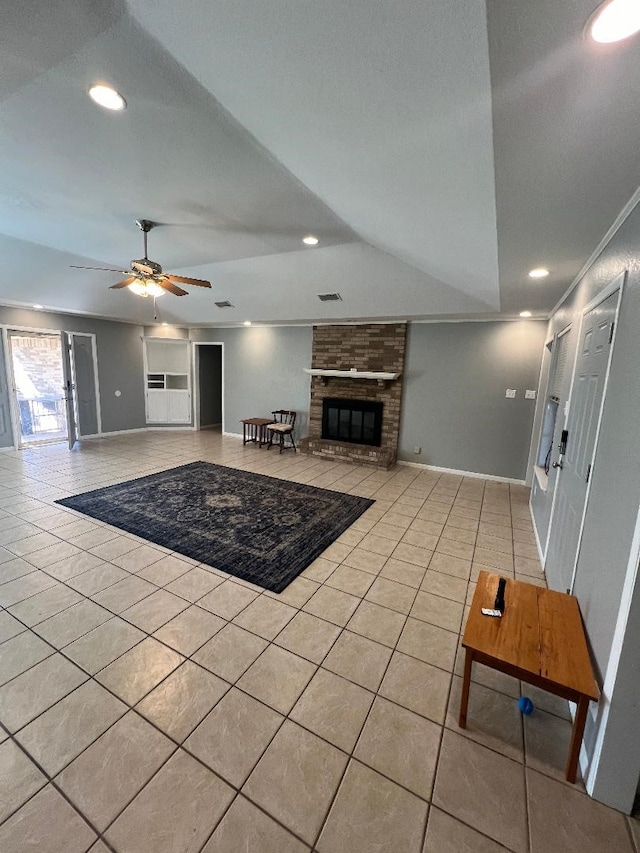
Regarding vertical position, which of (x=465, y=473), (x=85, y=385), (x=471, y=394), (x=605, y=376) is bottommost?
(x=465, y=473)

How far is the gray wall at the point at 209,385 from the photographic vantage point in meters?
8.12

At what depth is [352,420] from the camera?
19.9ft

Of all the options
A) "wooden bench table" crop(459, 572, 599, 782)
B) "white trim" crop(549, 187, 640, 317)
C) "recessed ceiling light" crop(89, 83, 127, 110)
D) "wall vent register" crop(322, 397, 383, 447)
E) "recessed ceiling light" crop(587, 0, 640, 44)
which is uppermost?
"recessed ceiling light" crop(89, 83, 127, 110)

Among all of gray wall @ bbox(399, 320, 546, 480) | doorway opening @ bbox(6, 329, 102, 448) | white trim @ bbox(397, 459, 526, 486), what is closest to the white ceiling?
gray wall @ bbox(399, 320, 546, 480)

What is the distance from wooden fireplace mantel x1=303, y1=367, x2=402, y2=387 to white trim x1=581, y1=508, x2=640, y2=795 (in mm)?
4431

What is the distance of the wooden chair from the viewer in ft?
21.0

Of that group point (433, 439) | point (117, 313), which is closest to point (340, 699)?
point (433, 439)

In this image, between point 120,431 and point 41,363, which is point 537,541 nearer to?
point 120,431

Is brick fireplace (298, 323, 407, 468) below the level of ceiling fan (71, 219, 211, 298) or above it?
below

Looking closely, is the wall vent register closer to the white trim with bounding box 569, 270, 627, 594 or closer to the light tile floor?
the light tile floor

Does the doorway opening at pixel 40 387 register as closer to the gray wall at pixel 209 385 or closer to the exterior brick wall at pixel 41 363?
the exterior brick wall at pixel 41 363

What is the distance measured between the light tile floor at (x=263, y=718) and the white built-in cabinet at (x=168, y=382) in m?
5.19

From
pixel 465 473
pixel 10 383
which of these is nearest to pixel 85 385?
pixel 10 383

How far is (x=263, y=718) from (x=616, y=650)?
1.45 metres
